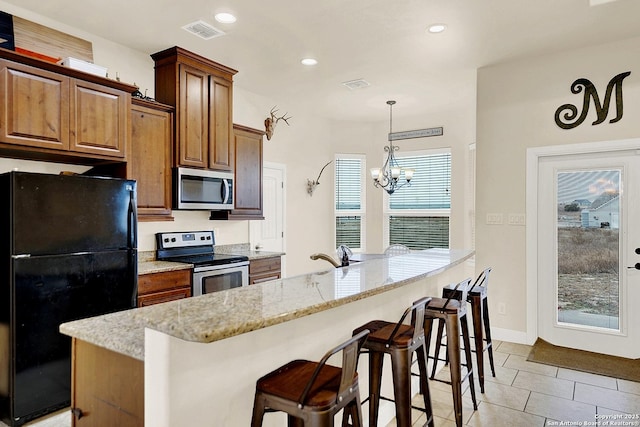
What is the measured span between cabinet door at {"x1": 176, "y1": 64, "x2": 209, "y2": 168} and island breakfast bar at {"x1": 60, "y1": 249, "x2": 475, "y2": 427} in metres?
2.40

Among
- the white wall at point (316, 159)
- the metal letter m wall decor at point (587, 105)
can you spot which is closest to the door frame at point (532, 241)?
the metal letter m wall decor at point (587, 105)

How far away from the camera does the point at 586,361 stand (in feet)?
11.5

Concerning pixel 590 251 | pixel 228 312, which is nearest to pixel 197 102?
pixel 228 312

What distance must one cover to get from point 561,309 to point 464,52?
8.60 feet

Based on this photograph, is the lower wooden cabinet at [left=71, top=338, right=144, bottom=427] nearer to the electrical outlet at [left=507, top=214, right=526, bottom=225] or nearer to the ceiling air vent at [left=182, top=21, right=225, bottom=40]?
the ceiling air vent at [left=182, top=21, right=225, bottom=40]

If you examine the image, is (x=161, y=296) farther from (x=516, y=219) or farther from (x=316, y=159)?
(x=316, y=159)

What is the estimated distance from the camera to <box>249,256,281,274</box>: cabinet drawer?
4246 millimetres

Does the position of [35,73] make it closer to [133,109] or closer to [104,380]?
[133,109]

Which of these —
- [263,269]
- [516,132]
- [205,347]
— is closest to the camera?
[205,347]

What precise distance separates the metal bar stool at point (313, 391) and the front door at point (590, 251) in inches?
129

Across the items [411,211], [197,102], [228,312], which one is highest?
[197,102]

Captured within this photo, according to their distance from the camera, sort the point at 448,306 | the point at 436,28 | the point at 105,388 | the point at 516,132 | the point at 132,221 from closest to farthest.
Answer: the point at 105,388 < the point at 448,306 < the point at 132,221 < the point at 436,28 < the point at 516,132

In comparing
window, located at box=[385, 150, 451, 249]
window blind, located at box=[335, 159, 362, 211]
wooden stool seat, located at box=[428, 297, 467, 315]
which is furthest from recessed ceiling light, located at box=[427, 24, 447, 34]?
window blind, located at box=[335, 159, 362, 211]

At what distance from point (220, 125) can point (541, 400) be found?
3602 millimetres
